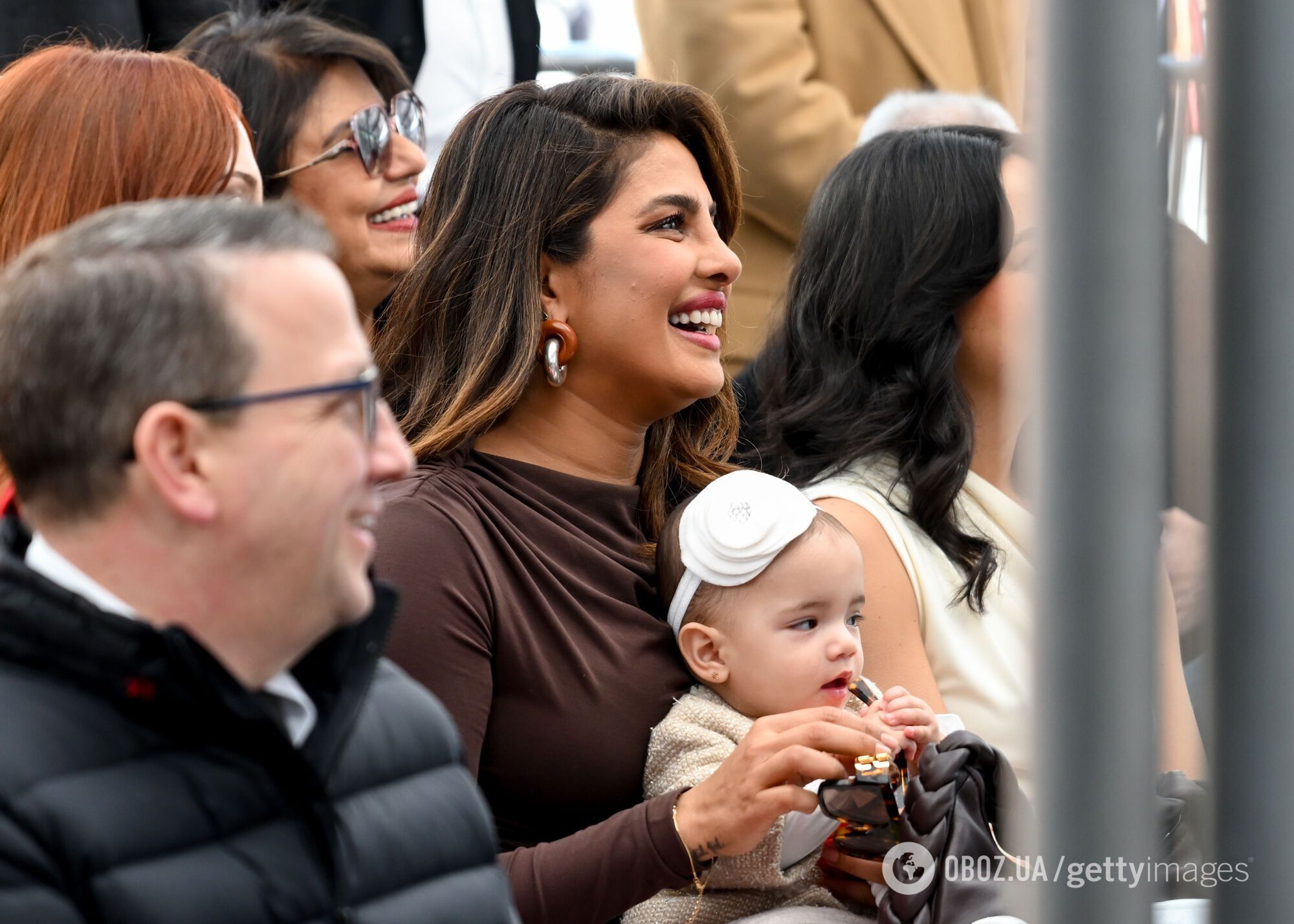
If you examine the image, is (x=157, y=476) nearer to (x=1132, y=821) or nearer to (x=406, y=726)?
(x=406, y=726)

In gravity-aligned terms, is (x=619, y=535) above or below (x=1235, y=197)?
below

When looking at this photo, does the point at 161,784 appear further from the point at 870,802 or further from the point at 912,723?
the point at 912,723

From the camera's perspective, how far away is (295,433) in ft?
4.71

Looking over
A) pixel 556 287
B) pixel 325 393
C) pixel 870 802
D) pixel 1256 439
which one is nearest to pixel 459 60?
pixel 556 287

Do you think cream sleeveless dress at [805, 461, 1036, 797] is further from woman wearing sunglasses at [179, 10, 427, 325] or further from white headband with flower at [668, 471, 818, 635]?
woman wearing sunglasses at [179, 10, 427, 325]

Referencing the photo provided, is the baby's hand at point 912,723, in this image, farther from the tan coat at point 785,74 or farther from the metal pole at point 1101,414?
the tan coat at point 785,74

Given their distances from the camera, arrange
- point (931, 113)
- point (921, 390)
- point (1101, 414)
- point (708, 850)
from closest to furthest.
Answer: point (1101, 414)
point (708, 850)
point (921, 390)
point (931, 113)

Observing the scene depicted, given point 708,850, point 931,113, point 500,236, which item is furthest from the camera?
point 931,113

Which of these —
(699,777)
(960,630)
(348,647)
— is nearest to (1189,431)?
(348,647)

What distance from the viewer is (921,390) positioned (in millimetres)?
3135

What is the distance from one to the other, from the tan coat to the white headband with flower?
62.5 inches

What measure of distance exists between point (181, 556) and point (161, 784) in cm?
20

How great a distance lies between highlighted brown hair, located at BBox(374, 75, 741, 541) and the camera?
2.65 meters

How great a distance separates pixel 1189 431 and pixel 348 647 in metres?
1.07
